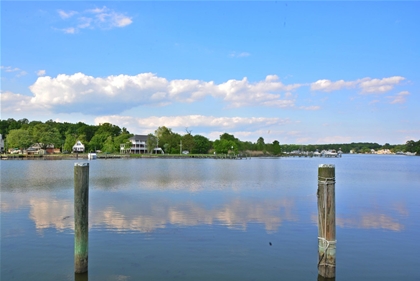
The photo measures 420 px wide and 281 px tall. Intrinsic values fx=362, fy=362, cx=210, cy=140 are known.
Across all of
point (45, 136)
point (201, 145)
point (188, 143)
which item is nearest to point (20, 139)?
point (45, 136)

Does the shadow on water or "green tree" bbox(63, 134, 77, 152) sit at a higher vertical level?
"green tree" bbox(63, 134, 77, 152)

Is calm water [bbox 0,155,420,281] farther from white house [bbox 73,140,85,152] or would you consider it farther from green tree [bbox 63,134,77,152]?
green tree [bbox 63,134,77,152]

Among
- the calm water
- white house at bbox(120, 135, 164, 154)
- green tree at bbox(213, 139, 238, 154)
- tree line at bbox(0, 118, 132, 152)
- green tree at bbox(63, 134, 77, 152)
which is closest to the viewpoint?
the calm water

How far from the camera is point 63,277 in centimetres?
879

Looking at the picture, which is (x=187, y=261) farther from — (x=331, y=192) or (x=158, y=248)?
(x=331, y=192)

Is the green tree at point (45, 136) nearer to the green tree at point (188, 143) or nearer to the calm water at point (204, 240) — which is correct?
the green tree at point (188, 143)

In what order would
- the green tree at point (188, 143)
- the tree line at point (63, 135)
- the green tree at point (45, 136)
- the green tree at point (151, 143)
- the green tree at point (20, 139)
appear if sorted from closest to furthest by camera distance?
the green tree at point (20, 139) < the tree line at point (63, 135) < the green tree at point (45, 136) < the green tree at point (151, 143) < the green tree at point (188, 143)

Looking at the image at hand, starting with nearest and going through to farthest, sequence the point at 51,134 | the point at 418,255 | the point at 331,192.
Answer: the point at 331,192
the point at 418,255
the point at 51,134

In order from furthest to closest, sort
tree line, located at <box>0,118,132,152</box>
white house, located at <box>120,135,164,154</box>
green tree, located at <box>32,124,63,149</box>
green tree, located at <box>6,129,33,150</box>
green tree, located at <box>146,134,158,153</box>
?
white house, located at <box>120,135,164,154</box> → green tree, located at <box>146,134,158,153</box> → green tree, located at <box>32,124,63,149</box> → tree line, located at <box>0,118,132,152</box> → green tree, located at <box>6,129,33,150</box>

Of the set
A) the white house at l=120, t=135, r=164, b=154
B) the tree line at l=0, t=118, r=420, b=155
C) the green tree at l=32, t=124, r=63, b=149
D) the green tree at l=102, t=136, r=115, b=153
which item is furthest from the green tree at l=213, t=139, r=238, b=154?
the green tree at l=32, t=124, r=63, b=149

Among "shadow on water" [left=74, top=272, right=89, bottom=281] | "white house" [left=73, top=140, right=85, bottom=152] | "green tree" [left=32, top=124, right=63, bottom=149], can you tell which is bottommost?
"shadow on water" [left=74, top=272, right=89, bottom=281]

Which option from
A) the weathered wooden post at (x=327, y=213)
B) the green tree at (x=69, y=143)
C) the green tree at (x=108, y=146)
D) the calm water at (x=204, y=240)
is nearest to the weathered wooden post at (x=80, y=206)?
the calm water at (x=204, y=240)

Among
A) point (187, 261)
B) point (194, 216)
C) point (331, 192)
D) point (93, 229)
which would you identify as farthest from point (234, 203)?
point (331, 192)

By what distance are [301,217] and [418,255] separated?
5.78m
